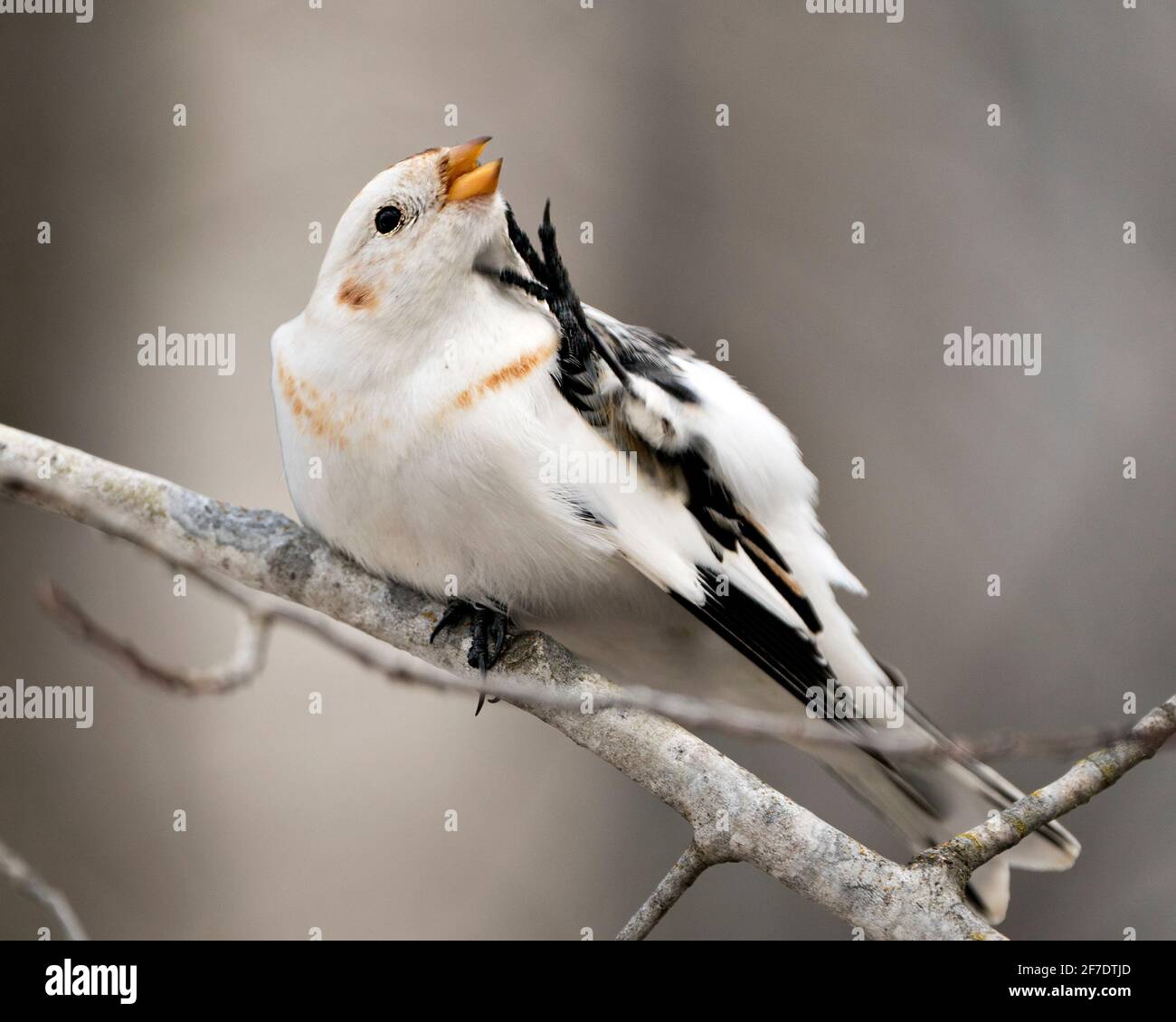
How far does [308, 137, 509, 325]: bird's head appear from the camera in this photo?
2.04 metres

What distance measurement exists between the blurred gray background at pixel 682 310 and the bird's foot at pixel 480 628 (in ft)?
5.16

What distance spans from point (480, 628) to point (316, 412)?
1.49 feet

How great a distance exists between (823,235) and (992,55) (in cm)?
73

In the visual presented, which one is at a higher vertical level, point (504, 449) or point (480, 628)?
point (504, 449)

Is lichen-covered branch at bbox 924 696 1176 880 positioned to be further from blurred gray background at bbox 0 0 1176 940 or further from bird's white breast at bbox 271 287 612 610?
blurred gray background at bbox 0 0 1176 940

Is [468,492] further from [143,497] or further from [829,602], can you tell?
[829,602]

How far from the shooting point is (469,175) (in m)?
2.04

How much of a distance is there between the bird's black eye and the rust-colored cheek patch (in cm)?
10

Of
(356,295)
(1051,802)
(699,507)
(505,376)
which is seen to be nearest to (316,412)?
(356,295)

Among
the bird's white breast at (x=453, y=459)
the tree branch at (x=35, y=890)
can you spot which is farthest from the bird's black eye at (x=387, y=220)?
the tree branch at (x=35, y=890)

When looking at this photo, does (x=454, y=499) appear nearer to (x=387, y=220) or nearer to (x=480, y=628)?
(x=480, y=628)

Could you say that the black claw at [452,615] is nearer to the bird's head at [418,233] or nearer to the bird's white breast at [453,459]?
the bird's white breast at [453,459]

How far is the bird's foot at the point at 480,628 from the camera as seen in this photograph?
79.9 inches

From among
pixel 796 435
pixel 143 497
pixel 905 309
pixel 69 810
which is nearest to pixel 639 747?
pixel 143 497
